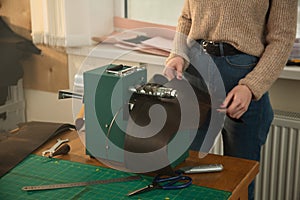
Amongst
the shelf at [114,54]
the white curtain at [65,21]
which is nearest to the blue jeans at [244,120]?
the shelf at [114,54]

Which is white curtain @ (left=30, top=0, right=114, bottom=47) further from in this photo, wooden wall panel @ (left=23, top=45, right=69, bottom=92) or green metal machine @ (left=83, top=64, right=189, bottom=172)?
A: green metal machine @ (left=83, top=64, right=189, bottom=172)

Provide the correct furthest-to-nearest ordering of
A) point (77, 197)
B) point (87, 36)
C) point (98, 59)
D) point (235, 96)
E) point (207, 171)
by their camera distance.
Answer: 1. point (87, 36)
2. point (98, 59)
3. point (235, 96)
4. point (207, 171)
5. point (77, 197)

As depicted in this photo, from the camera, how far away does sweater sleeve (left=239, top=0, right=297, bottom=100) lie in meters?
1.53

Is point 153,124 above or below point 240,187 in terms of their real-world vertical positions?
above

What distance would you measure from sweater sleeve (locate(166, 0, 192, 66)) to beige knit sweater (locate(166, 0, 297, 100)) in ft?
0.18

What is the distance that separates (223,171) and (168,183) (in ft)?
0.51

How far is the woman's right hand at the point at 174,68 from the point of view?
1.56m

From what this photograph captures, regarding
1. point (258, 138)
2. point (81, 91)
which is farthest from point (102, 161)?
point (258, 138)

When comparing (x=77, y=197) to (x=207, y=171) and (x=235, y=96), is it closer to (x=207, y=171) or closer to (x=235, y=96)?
(x=207, y=171)

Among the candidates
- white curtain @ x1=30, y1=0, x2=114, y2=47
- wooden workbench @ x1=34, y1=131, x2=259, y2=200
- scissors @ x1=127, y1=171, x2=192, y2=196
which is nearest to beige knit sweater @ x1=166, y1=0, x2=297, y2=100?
wooden workbench @ x1=34, y1=131, x2=259, y2=200

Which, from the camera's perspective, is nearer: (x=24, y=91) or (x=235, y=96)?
(x=235, y=96)

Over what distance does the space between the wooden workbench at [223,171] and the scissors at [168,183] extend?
3cm

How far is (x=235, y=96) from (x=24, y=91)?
56.4 inches

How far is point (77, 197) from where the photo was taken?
4.09 feet
